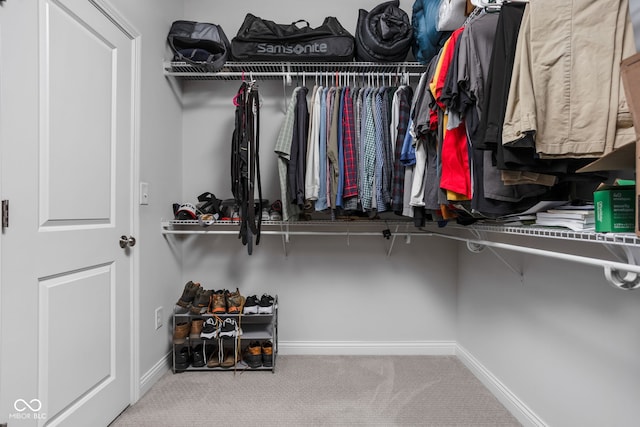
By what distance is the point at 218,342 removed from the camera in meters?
1.91

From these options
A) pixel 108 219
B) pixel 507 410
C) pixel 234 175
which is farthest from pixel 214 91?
pixel 507 410

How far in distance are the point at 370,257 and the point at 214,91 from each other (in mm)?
1604

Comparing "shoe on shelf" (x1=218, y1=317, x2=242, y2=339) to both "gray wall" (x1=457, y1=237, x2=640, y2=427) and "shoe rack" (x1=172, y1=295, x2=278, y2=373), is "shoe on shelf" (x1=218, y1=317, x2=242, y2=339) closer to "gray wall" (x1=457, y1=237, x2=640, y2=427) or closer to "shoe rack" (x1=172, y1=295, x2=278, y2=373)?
"shoe rack" (x1=172, y1=295, x2=278, y2=373)

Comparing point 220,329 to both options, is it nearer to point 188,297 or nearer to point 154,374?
point 188,297

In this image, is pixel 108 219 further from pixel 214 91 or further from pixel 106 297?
pixel 214 91

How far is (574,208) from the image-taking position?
0.94 m

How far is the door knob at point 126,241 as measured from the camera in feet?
4.84

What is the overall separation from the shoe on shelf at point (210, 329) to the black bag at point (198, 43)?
1555 mm

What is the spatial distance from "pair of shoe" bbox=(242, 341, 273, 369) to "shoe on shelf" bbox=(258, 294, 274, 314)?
0.22 metres

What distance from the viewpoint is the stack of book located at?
0.87 meters

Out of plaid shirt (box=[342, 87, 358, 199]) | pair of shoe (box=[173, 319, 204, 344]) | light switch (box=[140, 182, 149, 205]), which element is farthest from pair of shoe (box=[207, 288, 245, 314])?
plaid shirt (box=[342, 87, 358, 199])

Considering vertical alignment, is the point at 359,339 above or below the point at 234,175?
below

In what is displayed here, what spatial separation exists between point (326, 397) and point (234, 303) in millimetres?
764

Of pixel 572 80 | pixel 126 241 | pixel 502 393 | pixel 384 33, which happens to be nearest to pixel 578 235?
pixel 572 80
